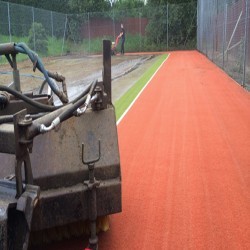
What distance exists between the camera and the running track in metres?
3.09

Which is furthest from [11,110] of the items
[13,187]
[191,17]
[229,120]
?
[191,17]

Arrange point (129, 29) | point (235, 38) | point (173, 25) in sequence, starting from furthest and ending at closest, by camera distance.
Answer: point (129, 29) → point (173, 25) → point (235, 38)

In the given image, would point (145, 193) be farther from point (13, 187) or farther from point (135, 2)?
point (135, 2)

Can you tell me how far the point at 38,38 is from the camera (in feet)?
90.2

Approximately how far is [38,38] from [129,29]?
1135 cm

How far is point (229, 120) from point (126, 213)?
4.23 metres

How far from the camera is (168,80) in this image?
44.2 ft

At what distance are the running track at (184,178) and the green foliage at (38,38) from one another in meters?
19.6

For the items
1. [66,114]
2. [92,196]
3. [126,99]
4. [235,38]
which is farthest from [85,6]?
[66,114]

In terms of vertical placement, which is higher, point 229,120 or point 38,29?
point 38,29

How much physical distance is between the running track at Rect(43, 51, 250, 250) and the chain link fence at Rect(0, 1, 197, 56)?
79.3 feet

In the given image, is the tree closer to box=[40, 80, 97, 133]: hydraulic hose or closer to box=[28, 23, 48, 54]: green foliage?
box=[28, 23, 48, 54]: green foliage

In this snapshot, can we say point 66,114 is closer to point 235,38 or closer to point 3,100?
point 3,100

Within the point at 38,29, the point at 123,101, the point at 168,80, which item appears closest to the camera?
the point at 123,101
